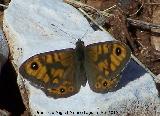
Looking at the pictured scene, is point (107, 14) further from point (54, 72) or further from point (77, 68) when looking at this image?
point (54, 72)

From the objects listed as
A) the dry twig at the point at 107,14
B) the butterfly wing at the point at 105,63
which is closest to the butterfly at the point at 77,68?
the butterfly wing at the point at 105,63

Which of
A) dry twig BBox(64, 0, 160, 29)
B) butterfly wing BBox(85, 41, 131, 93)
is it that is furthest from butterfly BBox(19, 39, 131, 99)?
dry twig BBox(64, 0, 160, 29)

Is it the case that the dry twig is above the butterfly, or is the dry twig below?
below

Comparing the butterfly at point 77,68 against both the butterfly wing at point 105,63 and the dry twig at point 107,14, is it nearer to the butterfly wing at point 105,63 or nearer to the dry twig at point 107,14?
the butterfly wing at point 105,63

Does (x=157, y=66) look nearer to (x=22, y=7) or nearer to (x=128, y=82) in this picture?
(x=128, y=82)

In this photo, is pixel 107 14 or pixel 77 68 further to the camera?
pixel 107 14

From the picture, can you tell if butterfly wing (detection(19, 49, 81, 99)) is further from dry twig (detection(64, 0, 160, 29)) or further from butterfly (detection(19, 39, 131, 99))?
dry twig (detection(64, 0, 160, 29))

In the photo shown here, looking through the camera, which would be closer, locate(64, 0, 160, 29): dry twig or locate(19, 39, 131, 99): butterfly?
locate(19, 39, 131, 99): butterfly

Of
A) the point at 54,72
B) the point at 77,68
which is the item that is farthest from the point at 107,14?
the point at 54,72
